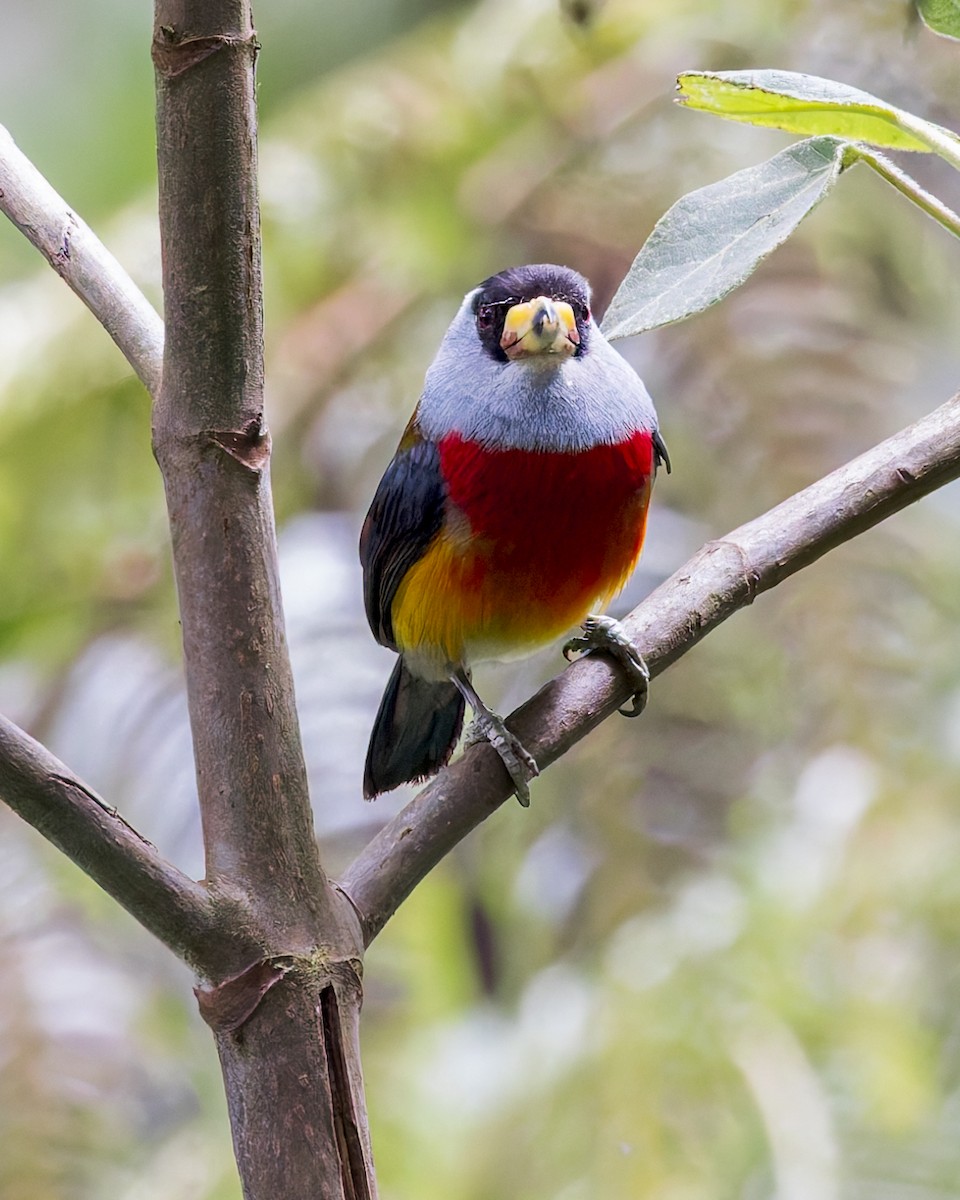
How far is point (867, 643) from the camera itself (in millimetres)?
1726

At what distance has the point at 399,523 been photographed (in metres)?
1.26

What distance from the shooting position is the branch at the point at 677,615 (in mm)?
832

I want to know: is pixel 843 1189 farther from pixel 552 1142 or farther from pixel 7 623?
pixel 7 623

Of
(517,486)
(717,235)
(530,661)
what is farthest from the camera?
(530,661)

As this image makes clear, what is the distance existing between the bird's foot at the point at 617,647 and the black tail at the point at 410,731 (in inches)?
5.7

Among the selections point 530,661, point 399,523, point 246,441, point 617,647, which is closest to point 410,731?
point 399,523

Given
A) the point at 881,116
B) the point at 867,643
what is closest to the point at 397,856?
the point at 881,116

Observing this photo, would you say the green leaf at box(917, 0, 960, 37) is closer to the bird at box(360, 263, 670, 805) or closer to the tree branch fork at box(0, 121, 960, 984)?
the tree branch fork at box(0, 121, 960, 984)

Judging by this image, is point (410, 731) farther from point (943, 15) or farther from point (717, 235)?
point (943, 15)

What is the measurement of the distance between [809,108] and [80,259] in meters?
0.52

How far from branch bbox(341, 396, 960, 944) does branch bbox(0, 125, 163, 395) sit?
36cm

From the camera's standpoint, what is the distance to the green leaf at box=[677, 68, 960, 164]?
0.68 m

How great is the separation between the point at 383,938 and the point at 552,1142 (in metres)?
0.40

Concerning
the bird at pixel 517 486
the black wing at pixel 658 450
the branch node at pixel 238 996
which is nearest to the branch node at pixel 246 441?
the branch node at pixel 238 996
